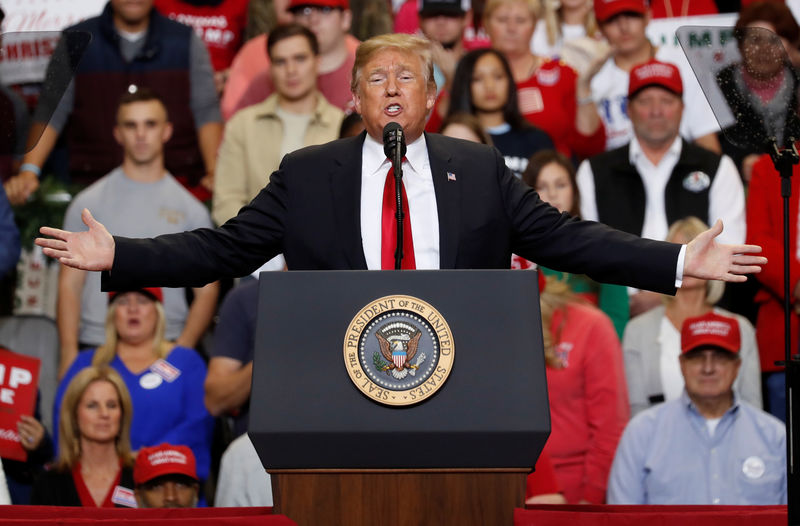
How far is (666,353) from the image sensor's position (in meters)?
5.84

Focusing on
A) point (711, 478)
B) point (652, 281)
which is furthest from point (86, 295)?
point (652, 281)

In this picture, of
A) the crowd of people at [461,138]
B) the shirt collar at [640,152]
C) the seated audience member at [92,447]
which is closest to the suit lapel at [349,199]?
the crowd of people at [461,138]

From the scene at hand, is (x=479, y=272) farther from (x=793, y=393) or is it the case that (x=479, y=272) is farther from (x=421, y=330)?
(x=793, y=393)

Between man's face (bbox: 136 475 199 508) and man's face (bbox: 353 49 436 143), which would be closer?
man's face (bbox: 353 49 436 143)

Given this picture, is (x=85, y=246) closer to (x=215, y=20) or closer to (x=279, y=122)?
(x=279, y=122)

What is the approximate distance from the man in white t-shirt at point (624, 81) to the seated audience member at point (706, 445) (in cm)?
202

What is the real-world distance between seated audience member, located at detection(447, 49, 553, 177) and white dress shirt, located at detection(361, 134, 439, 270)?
3.19 m

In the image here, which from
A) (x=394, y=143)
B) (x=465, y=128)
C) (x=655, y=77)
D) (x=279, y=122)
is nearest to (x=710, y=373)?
(x=465, y=128)

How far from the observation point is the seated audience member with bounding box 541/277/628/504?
5.45 m

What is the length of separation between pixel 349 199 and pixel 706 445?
104 inches

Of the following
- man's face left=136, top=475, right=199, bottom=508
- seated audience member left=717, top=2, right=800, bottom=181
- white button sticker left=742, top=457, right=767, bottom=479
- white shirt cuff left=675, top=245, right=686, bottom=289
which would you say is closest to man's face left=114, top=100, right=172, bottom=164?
man's face left=136, top=475, right=199, bottom=508

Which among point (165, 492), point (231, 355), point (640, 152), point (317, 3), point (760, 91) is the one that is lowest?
point (165, 492)

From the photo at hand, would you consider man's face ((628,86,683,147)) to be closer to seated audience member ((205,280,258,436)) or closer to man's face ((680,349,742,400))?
man's face ((680,349,742,400))

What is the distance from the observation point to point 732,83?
11.5ft
